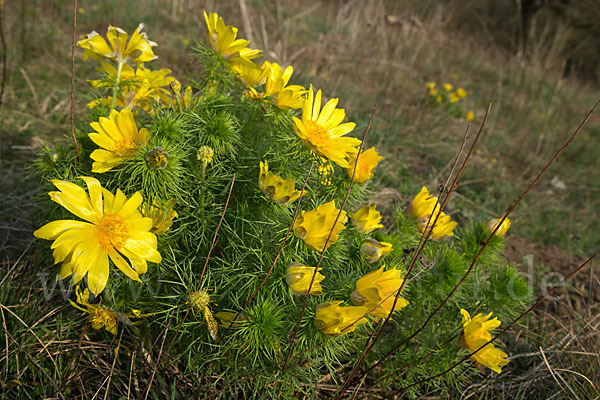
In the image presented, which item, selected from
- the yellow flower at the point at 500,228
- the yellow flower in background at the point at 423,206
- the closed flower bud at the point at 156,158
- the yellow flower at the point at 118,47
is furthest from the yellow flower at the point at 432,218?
the yellow flower at the point at 118,47

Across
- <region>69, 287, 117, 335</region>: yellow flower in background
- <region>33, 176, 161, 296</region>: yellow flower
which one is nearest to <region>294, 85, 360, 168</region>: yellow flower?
<region>33, 176, 161, 296</region>: yellow flower

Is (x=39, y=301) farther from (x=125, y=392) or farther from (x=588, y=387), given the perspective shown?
(x=588, y=387)

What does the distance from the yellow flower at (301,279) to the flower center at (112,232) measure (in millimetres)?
418

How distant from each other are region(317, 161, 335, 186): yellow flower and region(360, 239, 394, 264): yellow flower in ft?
0.85

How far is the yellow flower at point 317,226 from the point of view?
1031mm

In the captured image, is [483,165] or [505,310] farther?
[483,165]

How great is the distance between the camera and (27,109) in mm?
2670

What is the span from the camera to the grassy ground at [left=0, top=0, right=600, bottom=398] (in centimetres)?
134

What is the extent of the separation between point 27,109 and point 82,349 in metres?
2.09

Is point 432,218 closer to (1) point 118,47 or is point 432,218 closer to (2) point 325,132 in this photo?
(2) point 325,132

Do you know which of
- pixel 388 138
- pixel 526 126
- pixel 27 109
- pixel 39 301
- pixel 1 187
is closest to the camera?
pixel 39 301

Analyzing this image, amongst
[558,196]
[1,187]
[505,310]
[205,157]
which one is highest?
[205,157]

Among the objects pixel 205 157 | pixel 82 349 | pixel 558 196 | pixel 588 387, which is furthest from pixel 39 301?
pixel 558 196

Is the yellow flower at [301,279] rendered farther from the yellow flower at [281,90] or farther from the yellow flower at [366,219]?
the yellow flower at [281,90]
